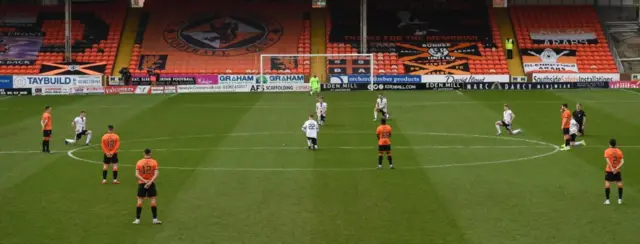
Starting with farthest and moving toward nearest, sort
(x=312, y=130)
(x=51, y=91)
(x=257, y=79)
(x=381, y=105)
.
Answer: (x=257, y=79), (x=51, y=91), (x=381, y=105), (x=312, y=130)

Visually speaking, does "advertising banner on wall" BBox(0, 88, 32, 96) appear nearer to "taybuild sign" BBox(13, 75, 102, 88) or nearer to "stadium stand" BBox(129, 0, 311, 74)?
"taybuild sign" BBox(13, 75, 102, 88)

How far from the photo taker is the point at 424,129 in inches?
1628

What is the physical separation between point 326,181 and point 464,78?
39.3 m

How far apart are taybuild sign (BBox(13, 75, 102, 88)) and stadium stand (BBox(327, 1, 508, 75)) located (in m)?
17.9

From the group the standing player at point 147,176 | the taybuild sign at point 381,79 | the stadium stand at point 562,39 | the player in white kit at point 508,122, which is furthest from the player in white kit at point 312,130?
the stadium stand at point 562,39

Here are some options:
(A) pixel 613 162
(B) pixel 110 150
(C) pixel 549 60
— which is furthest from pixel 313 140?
(C) pixel 549 60

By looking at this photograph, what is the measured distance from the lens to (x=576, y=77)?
219ft

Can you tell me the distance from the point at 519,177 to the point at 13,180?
16.3 meters

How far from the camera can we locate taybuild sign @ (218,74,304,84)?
65000mm

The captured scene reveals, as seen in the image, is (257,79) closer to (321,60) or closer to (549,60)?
(321,60)

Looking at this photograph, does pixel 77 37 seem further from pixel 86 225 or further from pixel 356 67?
pixel 86 225

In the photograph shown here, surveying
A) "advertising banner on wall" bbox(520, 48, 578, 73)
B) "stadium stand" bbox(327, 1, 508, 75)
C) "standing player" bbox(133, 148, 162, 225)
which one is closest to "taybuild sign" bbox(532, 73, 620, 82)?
"stadium stand" bbox(327, 1, 508, 75)

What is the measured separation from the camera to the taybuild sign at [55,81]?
6291 centimetres

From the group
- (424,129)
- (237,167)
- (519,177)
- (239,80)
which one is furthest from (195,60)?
(519,177)
